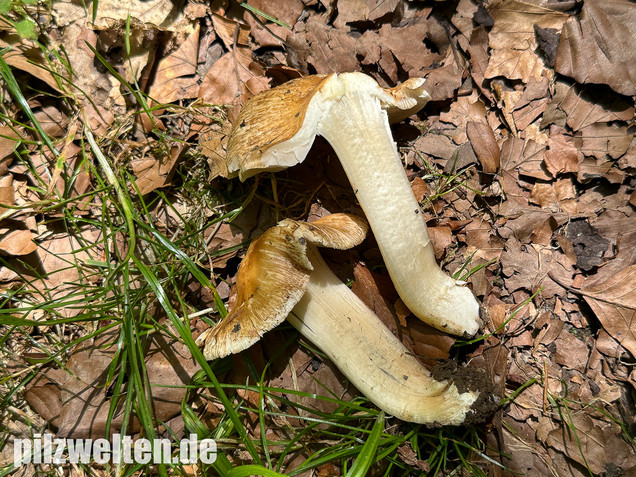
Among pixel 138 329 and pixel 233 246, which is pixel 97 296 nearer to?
pixel 138 329

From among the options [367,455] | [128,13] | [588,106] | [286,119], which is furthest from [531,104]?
[128,13]

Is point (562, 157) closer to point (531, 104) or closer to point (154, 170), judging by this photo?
point (531, 104)

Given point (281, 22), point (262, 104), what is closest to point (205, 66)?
point (281, 22)

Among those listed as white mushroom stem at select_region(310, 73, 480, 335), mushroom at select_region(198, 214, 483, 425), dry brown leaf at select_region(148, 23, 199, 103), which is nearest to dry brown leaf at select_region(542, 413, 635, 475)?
mushroom at select_region(198, 214, 483, 425)

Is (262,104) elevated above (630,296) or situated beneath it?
elevated above

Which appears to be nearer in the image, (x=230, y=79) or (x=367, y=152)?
(x=367, y=152)

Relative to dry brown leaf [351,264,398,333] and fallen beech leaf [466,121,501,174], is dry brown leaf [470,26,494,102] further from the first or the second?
dry brown leaf [351,264,398,333]
